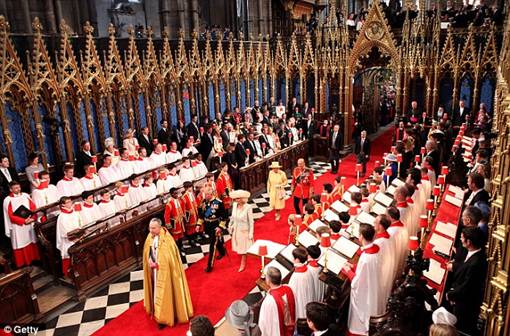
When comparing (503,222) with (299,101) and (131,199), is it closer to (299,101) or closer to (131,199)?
(131,199)

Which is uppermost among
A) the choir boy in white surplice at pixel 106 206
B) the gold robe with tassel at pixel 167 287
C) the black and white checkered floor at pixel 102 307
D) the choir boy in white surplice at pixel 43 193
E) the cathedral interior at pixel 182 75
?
the cathedral interior at pixel 182 75

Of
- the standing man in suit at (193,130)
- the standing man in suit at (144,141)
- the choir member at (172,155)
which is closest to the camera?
the choir member at (172,155)

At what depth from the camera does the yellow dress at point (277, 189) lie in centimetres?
1082

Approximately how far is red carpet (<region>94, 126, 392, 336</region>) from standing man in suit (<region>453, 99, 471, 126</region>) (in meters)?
9.30

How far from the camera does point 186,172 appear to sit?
11.0 meters

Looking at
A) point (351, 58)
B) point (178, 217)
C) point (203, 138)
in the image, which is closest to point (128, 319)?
point (178, 217)

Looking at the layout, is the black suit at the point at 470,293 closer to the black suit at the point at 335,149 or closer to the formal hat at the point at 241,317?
the formal hat at the point at 241,317

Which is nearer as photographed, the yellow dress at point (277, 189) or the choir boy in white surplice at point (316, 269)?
the choir boy in white surplice at point (316, 269)

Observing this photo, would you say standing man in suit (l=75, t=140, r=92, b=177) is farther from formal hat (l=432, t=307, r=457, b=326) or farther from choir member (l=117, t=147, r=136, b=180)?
formal hat (l=432, t=307, r=457, b=326)

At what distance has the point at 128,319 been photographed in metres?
7.22

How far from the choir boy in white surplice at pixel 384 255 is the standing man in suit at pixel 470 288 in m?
1.20

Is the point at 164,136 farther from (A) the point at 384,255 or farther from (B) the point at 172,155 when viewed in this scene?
(A) the point at 384,255

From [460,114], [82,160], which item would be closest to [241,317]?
[82,160]

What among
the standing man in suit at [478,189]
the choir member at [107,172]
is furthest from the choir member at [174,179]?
the standing man in suit at [478,189]
